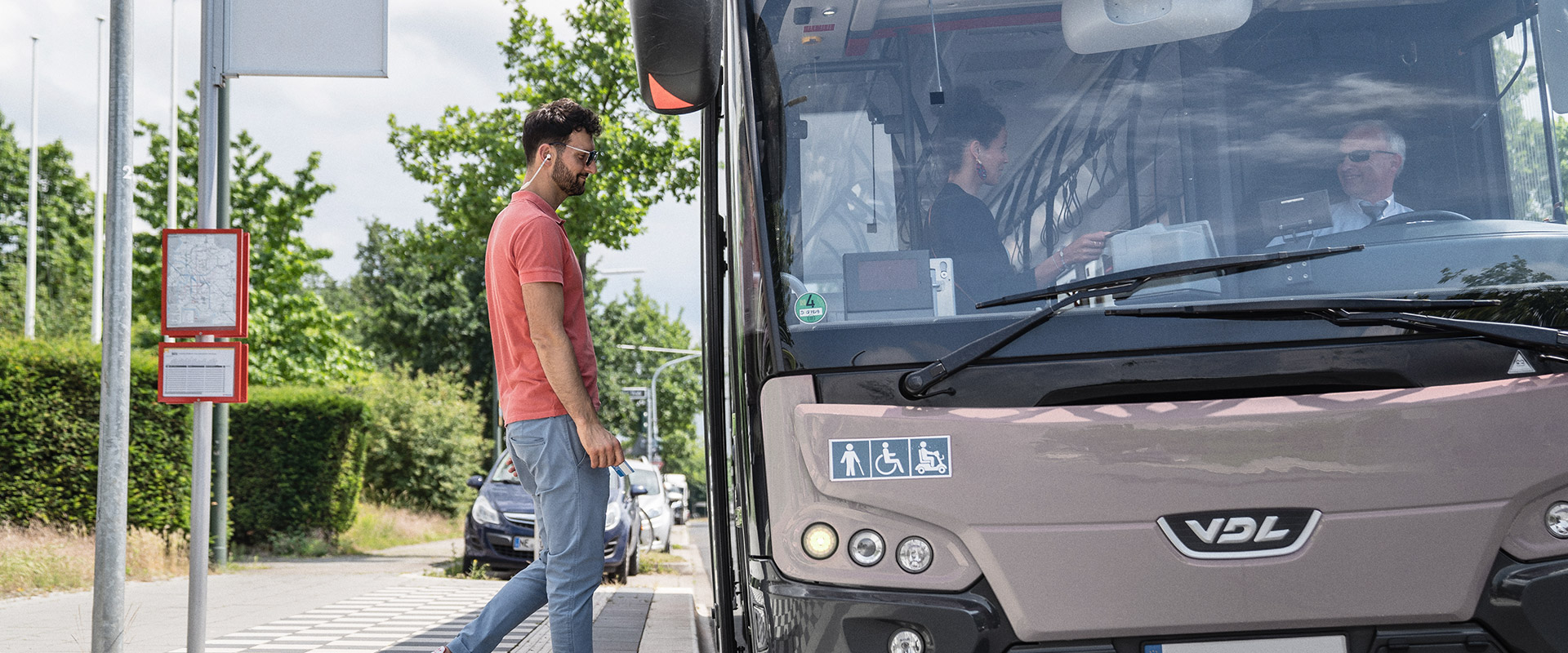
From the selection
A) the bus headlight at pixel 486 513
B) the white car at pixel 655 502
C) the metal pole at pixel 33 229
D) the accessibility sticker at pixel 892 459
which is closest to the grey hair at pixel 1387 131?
the accessibility sticker at pixel 892 459

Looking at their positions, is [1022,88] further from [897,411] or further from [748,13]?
[897,411]

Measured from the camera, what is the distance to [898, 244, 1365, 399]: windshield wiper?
118 inches

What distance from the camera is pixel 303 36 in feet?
18.1

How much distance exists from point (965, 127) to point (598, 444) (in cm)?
149

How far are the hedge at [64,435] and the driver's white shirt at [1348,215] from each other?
11.1m

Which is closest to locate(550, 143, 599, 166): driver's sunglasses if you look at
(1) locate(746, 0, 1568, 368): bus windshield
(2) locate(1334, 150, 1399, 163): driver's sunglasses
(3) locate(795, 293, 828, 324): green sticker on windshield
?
(1) locate(746, 0, 1568, 368): bus windshield

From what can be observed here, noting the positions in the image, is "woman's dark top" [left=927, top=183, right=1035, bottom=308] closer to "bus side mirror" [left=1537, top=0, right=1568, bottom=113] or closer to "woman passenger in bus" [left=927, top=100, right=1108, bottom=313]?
"woman passenger in bus" [left=927, top=100, right=1108, bottom=313]

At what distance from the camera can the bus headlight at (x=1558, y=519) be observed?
291cm

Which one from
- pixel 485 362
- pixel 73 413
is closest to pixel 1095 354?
pixel 73 413

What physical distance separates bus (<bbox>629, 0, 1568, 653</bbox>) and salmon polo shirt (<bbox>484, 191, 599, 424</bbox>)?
74 cm

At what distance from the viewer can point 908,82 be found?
3449 millimetres

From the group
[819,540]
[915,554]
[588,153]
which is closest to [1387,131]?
[915,554]

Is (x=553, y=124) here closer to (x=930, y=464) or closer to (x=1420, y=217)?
(x=930, y=464)

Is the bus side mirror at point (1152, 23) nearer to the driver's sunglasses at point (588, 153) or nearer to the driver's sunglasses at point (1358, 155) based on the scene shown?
the driver's sunglasses at point (1358, 155)
